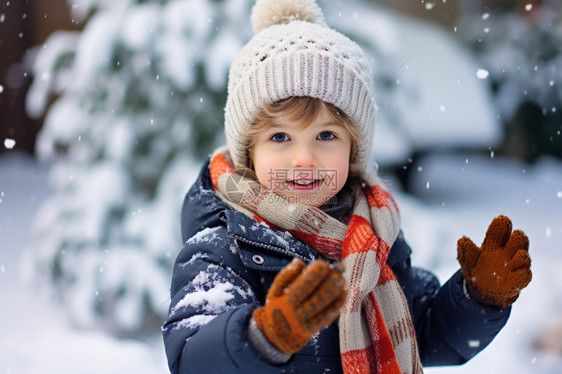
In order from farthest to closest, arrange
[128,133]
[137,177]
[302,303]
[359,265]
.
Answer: [137,177] < [128,133] < [359,265] < [302,303]

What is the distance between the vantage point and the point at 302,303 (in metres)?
0.96

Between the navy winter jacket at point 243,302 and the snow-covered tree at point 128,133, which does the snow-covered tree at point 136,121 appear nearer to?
the snow-covered tree at point 128,133

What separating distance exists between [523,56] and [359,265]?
14.3 ft

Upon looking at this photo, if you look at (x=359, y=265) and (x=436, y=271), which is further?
(x=436, y=271)

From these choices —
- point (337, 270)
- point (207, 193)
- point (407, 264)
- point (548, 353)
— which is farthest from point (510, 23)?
point (337, 270)

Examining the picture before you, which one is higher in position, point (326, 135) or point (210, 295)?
point (326, 135)

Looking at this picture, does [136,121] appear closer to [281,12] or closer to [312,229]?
[281,12]

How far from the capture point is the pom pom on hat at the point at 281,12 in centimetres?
167

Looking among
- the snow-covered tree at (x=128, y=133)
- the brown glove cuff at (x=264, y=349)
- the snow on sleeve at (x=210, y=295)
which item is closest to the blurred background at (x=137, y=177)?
the snow-covered tree at (x=128, y=133)

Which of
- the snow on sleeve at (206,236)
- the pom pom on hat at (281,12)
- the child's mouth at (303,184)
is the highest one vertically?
the pom pom on hat at (281,12)

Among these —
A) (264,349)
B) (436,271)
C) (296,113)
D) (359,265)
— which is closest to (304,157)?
(296,113)

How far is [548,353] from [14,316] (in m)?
3.62

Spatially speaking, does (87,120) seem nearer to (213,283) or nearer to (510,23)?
(213,283)

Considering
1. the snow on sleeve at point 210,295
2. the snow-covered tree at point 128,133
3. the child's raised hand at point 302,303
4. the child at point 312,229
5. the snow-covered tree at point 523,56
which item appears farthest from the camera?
the snow-covered tree at point 523,56
